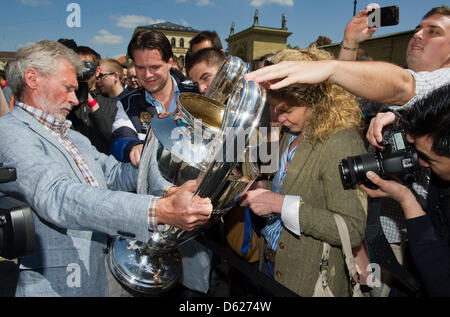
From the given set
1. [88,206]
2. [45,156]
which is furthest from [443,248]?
[45,156]

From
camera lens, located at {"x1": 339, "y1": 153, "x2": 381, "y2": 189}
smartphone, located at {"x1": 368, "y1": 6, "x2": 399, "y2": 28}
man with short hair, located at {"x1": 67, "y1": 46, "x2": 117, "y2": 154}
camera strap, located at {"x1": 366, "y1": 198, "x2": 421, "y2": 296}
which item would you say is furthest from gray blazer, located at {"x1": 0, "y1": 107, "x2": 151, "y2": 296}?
smartphone, located at {"x1": 368, "y1": 6, "x2": 399, "y2": 28}

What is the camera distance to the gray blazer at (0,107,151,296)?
1.02 metres

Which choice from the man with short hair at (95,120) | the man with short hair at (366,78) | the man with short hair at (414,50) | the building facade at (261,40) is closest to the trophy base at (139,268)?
the man with short hair at (366,78)

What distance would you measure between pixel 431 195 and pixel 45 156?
1.83 metres

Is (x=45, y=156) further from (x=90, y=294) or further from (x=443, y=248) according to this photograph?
(x=443, y=248)

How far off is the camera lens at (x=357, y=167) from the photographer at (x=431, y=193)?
0.03 meters

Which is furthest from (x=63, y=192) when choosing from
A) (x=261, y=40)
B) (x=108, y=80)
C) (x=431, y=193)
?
(x=261, y=40)

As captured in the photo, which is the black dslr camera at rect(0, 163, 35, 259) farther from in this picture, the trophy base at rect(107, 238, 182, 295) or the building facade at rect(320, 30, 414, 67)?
the building facade at rect(320, 30, 414, 67)

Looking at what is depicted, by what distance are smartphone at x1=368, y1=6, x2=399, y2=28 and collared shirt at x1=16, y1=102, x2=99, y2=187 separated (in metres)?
2.07

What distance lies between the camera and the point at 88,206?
1.02m

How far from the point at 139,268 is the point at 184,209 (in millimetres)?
586

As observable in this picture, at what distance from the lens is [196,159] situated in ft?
3.10

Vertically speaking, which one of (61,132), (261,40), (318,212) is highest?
(261,40)

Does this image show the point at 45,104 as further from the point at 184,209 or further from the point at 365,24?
the point at 365,24
